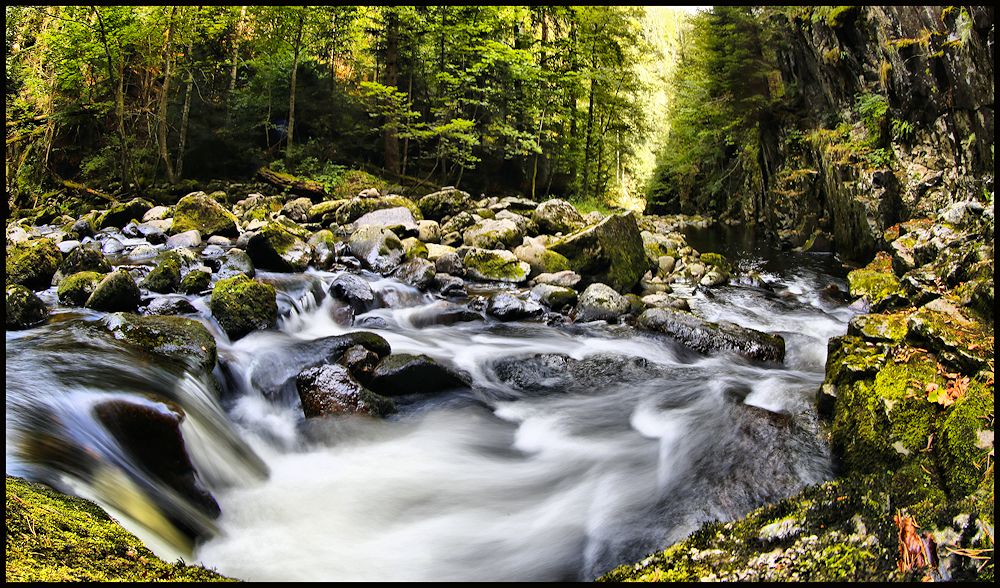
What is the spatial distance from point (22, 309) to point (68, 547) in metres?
4.49

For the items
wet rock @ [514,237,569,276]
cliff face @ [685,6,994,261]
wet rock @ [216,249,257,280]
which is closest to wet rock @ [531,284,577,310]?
wet rock @ [514,237,569,276]

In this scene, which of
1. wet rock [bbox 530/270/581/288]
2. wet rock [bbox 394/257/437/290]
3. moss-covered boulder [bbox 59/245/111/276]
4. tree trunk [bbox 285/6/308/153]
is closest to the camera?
moss-covered boulder [bbox 59/245/111/276]

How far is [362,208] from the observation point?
12414mm

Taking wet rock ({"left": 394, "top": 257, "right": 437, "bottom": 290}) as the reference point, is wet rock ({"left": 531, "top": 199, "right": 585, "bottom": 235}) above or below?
above

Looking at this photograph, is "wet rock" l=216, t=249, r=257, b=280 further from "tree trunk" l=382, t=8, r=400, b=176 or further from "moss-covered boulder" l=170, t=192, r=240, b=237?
"tree trunk" l=382, t=8, r=400, b=176

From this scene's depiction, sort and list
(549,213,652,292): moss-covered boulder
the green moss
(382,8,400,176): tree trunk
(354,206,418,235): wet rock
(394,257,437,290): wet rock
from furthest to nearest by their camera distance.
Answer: (382,8,400,176): tree trunk
(354,206,418,235): wet rock
(549,213,652,292): moss-covered boulder
(394,257,437,290): wet rock
the green moss

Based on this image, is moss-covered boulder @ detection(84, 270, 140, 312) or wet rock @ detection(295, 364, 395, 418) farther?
moss-covered boulder @ detection(84, 270, 140, 312)

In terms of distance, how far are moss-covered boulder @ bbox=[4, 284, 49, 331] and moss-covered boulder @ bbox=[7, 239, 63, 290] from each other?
1680 mm

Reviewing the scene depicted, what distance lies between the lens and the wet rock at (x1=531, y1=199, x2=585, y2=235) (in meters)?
12.4

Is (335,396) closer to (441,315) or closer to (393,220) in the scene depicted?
(441,315)

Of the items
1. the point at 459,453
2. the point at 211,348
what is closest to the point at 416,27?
the point at 211,348

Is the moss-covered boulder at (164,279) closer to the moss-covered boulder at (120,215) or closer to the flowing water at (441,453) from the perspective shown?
the flowing water at (441,453)

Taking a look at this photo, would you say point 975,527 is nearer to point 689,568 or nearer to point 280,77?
point 689,568

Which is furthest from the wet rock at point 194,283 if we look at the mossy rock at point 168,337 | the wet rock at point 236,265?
the mossy rock at point 168,337
